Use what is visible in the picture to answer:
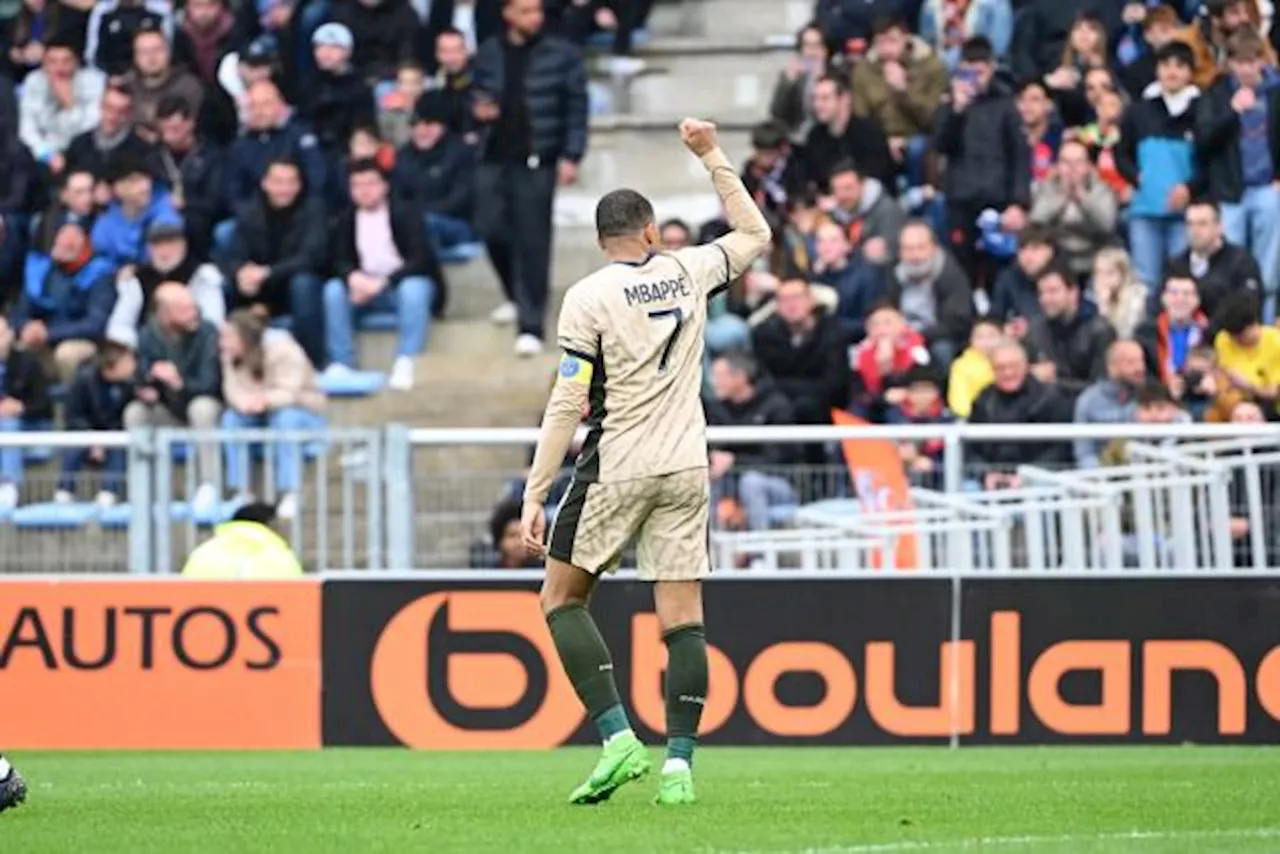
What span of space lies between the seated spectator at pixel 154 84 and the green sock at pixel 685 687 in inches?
567

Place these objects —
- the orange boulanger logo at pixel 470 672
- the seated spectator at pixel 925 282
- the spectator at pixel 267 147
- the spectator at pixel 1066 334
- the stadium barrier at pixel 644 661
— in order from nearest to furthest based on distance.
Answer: the stadium barrier at pixel 644 661, the orange boulanger logo at pixel 470 672, the spectator at pixel 1066 334, the seated spectator at pixel 925 282, the spectator at pixel 267 147

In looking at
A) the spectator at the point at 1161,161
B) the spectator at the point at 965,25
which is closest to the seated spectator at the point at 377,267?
the spectator at the point at 965,25

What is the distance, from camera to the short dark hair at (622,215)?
458 inches

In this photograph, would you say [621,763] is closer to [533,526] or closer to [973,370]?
[533,526]

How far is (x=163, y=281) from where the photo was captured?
2364cm

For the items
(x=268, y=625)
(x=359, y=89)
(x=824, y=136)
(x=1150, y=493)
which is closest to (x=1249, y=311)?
(x=1150, y=493)

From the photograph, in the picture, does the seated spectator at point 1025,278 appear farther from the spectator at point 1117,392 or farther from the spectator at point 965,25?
the spectator at point 965,25

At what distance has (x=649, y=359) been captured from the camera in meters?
11.7

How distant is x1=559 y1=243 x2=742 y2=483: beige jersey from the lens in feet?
38.1

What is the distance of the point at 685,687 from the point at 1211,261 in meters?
10.1

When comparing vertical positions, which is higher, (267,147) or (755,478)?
(267,147)

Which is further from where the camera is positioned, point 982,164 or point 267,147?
point 267,147

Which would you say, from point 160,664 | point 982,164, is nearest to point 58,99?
point 982,164

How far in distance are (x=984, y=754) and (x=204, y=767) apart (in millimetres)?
3659
